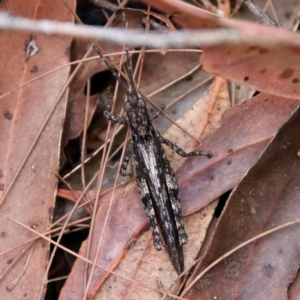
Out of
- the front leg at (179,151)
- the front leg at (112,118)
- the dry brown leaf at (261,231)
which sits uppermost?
the front leg at (112,118)

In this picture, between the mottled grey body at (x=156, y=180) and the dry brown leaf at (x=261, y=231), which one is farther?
the mottled grey body at (x=156, y=180)

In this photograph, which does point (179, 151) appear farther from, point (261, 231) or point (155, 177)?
point (261, 231)

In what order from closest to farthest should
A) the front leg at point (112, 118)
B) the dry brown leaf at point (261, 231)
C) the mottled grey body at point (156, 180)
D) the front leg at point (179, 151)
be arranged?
the dry brown leaf at point (261, 231) < the mottled grey body at point (156, 180) < the front leg at point (179, 151) < the front leg at point (112, 118)

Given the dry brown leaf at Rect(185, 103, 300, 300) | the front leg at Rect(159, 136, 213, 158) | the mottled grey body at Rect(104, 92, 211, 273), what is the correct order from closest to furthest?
the dry brown leaf at Rect(185, 103, 300, 300) → the mottled grey body at Rect(104, 92, 211, 273) → the front leg at Rect(159, 136, 213, 158)

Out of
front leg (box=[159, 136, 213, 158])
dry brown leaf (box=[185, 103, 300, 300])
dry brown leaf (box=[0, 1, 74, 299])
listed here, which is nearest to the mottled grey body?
front leg (box=[159, 136, 213, 158])

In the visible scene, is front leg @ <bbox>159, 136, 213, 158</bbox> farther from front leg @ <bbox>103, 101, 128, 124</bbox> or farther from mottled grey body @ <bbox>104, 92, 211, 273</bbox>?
front leg @ <bbox>103, 101, 128, 124</bbox>

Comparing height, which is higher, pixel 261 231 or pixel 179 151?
pixel 179 151

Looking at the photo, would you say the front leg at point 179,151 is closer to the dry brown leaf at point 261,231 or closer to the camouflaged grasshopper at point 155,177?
the camouflaged grasshopper at point 155,177

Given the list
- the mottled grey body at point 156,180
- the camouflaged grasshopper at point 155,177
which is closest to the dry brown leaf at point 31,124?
the camouflaged grasshopper at point 155,177

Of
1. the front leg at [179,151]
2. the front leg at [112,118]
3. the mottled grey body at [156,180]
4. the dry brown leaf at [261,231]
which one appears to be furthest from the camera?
the front leg at [112,118]

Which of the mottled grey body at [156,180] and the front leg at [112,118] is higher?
the front leg at [112,118]

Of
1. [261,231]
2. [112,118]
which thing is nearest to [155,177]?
[112,118]

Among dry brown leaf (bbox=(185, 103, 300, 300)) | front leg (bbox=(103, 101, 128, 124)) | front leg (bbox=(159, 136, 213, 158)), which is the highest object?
front leg (bbox=(103, 101, 128, 124))
